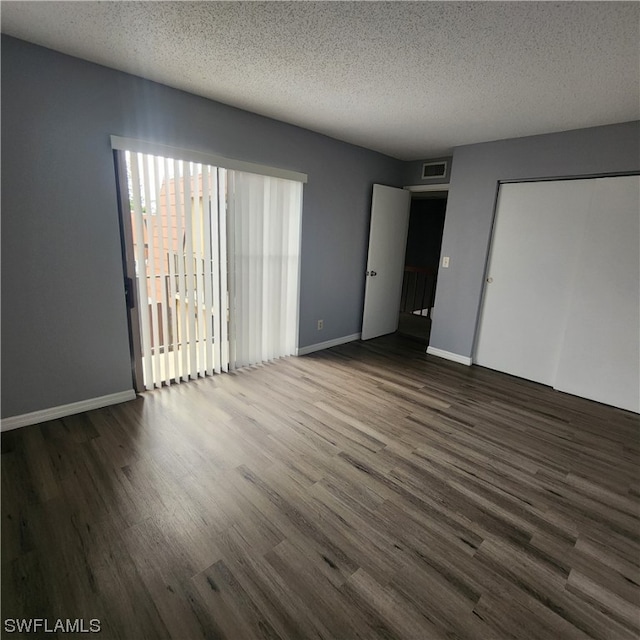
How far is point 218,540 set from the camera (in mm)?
1613

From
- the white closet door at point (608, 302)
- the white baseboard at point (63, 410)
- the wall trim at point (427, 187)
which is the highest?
the wall trim at point (427, 187)

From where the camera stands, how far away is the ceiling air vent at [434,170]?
4496mm

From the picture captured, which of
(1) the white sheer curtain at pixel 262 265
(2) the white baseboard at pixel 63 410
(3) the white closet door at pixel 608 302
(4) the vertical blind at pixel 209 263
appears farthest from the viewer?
(1) the white sheer curtain at pixel 262 265

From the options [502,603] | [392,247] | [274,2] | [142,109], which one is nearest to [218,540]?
[502,603]

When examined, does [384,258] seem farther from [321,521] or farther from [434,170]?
[321,521]

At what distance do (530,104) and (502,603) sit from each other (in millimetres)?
3205

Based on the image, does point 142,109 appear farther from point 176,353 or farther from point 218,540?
point 218,540

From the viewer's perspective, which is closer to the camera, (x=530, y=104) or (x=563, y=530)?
(x=563, y=530)

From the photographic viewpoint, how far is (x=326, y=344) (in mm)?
4484

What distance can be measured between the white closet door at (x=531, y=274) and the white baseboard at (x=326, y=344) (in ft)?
5.50

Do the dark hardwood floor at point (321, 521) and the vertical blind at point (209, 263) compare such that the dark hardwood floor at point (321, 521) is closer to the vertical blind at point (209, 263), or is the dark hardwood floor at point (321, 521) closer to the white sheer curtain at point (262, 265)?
the vertical blind at point (209, 263)

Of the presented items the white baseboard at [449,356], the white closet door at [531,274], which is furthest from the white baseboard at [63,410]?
the white closet door at [531,274]

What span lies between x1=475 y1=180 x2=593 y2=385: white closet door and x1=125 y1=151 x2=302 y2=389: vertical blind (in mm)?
2267

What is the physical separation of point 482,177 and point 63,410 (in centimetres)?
452
